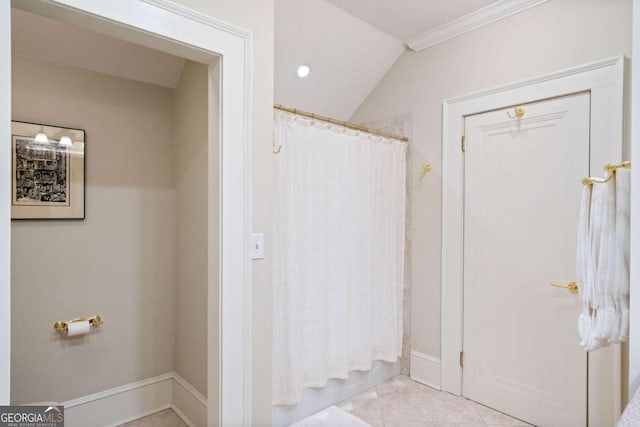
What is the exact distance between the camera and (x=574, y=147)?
6.78ft

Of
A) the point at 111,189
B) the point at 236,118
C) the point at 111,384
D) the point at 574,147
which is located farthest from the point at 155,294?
the point at 574,147

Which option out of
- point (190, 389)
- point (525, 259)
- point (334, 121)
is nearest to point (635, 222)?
point (525, 259)

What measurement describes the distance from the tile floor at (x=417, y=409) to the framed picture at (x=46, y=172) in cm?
211

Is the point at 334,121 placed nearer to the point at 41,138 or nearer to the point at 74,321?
the point at 41,138

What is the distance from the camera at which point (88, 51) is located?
2.11 m

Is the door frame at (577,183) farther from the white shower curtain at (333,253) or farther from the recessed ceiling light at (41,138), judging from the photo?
the recessed ceiling light at (41,138)

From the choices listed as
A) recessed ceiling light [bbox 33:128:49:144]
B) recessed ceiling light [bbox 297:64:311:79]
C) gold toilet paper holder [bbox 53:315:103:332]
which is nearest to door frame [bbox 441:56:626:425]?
recessed ceiling light [bbox 297:64:311:79]

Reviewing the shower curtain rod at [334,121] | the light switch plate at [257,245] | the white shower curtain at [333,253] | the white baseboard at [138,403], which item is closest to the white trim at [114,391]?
the white baseboard at [138,403]

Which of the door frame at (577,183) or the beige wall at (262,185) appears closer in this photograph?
the beige wall at (262,185)

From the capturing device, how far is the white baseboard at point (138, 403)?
216 centimetres

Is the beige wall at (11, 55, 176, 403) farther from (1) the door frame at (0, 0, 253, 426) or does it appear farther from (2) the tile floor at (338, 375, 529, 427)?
(2) the tile floor at (338, 375, 529, 427)

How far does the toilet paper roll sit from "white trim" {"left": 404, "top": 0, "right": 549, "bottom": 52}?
2.86m

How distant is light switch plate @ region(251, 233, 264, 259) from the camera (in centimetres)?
173
